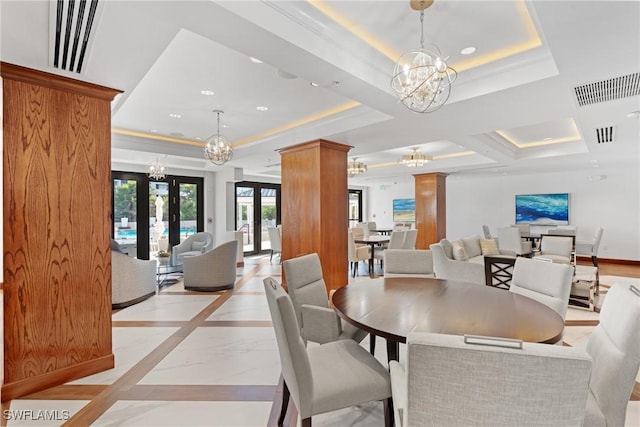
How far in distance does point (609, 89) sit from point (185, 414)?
4.43m

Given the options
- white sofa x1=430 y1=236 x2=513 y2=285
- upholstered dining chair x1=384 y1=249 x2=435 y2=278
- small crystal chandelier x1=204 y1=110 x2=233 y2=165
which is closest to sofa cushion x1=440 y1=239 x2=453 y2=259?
white sofa x1=430 y1=236 x2=513 y2=285

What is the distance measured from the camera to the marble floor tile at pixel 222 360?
2.54 metres

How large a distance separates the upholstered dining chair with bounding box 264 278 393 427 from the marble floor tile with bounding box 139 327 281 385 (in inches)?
39.5

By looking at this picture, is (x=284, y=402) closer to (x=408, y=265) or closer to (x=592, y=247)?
(x=408, y=265)

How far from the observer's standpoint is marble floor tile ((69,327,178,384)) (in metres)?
2.55

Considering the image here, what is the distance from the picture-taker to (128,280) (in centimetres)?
449

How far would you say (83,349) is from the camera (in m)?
2.57

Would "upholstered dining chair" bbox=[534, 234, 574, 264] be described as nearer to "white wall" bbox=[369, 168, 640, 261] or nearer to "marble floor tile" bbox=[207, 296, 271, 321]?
"white wall" bbox=[369, 168, 640, 261]

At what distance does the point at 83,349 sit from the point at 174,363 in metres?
0.72

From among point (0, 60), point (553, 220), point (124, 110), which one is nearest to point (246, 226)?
point (124, 110)

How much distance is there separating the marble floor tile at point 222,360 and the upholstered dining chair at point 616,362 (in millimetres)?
2000

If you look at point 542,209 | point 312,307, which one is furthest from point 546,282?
point 542,209

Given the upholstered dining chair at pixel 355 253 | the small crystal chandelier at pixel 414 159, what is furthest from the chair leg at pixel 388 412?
the small crystal chandelier at pixel 414 159

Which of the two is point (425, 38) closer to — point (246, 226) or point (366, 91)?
point (366, 91)
